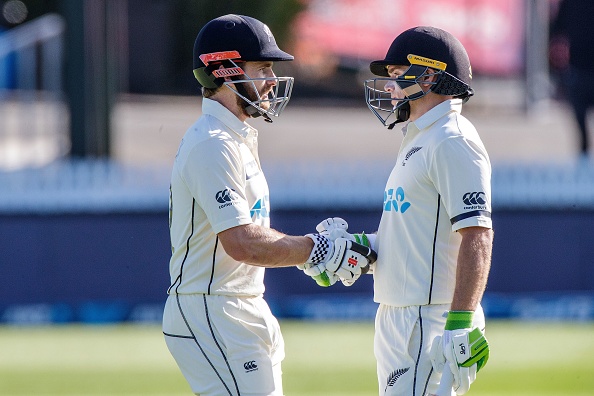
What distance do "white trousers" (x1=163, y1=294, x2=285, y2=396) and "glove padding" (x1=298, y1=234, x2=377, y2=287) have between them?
301mm

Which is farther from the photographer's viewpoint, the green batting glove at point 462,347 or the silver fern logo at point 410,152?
the silver fern logo at point 410,152

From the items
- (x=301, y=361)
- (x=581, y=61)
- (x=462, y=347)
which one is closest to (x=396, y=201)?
(x=462, y=347)

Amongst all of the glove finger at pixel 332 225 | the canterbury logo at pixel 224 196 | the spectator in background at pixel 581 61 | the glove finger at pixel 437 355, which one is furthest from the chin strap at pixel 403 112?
the spectator in background at pixel 581 61

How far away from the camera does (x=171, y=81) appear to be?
47.4 ft

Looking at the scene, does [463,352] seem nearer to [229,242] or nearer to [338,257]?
[338,257]

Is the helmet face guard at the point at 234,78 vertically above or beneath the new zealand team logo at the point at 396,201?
above

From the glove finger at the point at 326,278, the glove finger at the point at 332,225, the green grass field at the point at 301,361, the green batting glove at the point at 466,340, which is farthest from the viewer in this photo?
the green grass field at the point at 301,361

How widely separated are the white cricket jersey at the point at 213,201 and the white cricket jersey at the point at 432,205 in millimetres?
503

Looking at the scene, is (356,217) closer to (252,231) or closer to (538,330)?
(538,330)

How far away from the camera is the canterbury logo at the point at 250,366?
376 cm

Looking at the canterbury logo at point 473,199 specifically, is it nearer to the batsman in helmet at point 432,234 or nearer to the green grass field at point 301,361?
the batsman in helmet at point 432,234

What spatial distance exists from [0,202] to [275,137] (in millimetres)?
4753

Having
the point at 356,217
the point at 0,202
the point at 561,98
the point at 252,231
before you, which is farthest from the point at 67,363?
the point at 561,98

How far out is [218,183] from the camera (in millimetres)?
3684
